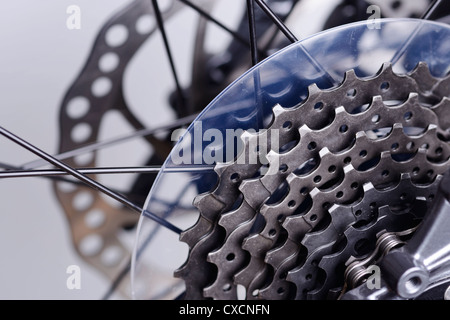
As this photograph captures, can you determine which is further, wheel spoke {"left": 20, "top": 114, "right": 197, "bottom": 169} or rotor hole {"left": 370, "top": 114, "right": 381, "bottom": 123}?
wheel spoke {"left": 20, "top": 114, "right": 197, "bottom": 169}

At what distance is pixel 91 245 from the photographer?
2.51ft

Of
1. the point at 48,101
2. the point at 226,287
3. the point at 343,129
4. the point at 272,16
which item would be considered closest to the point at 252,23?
the point at 272,16

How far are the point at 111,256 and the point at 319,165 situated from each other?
39 centimetres

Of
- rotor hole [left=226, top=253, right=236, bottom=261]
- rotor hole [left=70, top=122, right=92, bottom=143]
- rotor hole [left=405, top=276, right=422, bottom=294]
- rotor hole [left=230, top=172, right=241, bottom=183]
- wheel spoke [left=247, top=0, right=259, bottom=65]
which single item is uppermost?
rotor hole [left=70, top=122, right=92, bottom=143]

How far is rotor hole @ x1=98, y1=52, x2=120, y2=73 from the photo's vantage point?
0.73m

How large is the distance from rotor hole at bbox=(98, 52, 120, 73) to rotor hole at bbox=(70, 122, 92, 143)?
2.9 inches

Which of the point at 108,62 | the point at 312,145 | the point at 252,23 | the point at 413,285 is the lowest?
the point at 413,285

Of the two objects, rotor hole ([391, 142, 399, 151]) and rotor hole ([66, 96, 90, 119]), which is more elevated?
rotor hole ([66, 96, 90, 119])

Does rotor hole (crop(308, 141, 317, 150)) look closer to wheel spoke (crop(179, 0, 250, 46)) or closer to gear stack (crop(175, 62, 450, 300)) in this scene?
gear stack (crop(175, 62, 450, 300))

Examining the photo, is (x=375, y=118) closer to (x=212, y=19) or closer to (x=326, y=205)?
(x=326, y=205)

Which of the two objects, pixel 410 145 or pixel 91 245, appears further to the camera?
pixel 91 245

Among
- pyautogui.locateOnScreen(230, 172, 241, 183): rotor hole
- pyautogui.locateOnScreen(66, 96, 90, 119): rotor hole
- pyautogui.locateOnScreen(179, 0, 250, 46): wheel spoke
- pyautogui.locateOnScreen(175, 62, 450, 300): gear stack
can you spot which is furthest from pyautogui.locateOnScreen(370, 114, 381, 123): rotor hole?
pyautogui.locateOnScreen(66, 96, 90, 119): rotor hole
